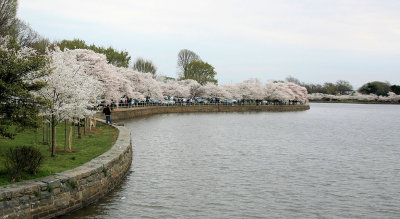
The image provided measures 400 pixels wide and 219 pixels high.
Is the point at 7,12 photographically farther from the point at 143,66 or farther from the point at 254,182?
the point at 143,66

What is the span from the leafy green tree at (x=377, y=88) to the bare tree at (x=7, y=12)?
18088cm

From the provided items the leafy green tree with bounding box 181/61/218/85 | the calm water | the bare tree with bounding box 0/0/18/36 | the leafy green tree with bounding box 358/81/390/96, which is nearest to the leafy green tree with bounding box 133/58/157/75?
the leafy green tree with bounding box 181/61/218/85

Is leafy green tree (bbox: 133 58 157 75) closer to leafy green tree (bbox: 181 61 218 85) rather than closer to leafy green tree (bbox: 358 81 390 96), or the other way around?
leafy green tree (bbox: 181 61 218 85)

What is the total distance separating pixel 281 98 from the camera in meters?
122

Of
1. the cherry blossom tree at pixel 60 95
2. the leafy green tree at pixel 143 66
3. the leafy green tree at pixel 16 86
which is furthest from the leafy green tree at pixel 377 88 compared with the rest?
the leafy green tree at pixel 16 86

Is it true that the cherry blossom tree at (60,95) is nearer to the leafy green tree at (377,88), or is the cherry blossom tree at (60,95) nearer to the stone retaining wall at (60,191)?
the stone retaining wall at (60,191)

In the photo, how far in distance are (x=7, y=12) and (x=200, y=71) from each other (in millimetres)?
79621

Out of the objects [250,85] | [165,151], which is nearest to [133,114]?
[165,151]

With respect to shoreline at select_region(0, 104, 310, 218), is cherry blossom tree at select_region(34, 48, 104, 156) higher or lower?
higher

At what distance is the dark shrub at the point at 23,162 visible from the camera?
42.1 feet

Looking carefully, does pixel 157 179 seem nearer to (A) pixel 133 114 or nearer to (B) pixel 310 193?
(B) pixel 310 193

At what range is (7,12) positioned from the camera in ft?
153

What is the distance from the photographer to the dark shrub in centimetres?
1284

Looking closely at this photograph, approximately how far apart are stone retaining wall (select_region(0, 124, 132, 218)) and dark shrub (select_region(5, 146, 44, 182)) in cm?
80
